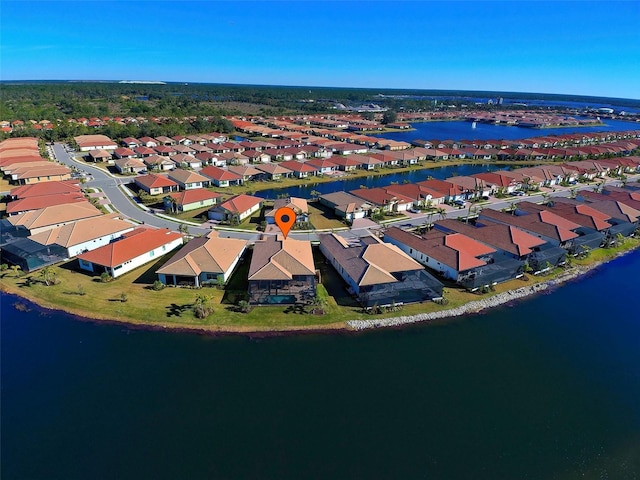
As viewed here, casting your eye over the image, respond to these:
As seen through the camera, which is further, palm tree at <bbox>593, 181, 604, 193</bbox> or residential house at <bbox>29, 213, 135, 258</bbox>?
palm tree at <bbox>593, 181, 604, 193</bbox>

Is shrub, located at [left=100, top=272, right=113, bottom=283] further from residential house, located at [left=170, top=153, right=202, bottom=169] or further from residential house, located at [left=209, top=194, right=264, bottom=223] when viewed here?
residential house, located at [left=170, top=153, right=202, bottom=169]

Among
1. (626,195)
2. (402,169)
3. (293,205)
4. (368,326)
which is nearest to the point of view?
(368,326)

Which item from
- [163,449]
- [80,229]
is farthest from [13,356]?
[80,229]

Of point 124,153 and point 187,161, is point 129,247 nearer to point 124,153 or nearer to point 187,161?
point 187,161

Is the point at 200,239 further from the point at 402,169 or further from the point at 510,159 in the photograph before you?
the point at 510,159

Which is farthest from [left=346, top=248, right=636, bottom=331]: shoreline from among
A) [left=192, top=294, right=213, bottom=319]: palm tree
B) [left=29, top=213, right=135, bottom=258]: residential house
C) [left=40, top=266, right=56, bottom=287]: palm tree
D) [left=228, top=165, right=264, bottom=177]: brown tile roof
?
[left=228, top=165, right=264, bottom=177]: brown tile roof
